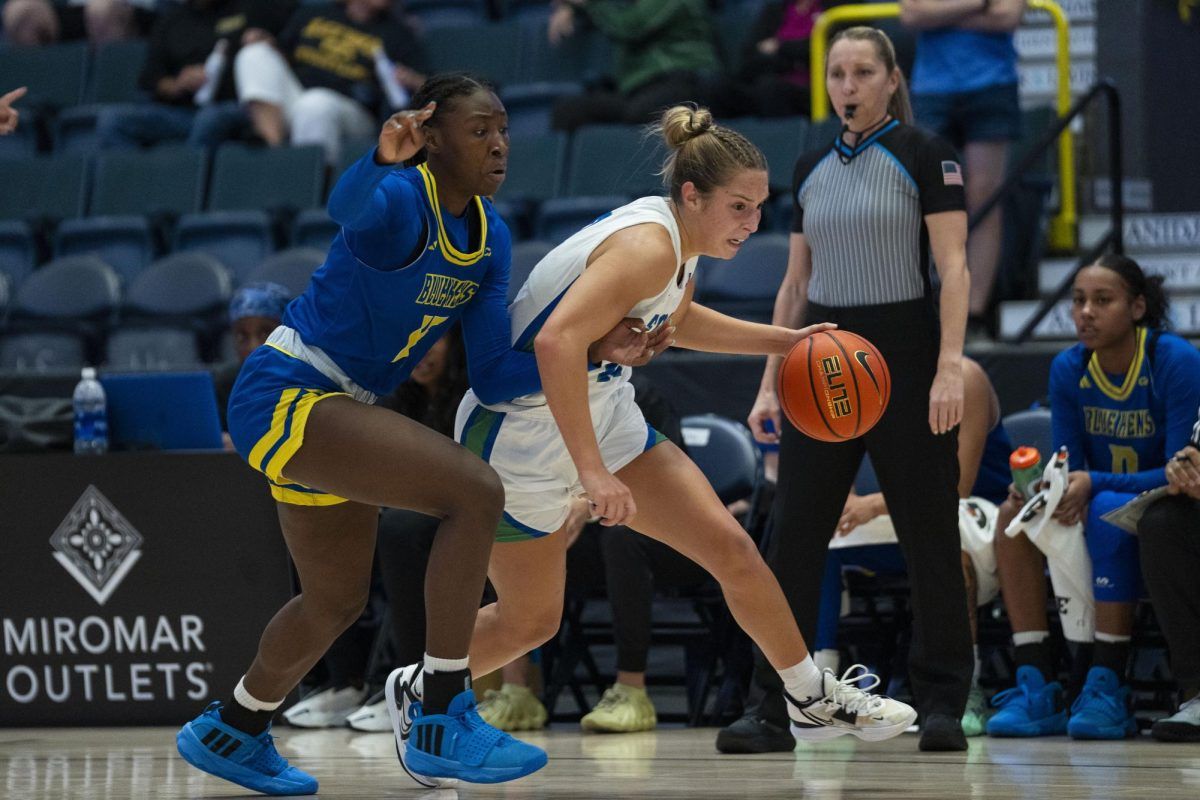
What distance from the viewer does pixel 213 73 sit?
31.7 ft

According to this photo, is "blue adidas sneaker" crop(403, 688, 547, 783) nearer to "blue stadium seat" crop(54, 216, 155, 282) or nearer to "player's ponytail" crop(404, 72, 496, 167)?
"player's ponytail" crop(404, 72, 496, 167)

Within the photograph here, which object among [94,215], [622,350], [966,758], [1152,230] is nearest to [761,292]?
[1152,230]

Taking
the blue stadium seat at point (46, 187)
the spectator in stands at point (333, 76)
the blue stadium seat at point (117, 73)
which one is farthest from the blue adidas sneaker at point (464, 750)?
the blue stadium seat at point (117, 73)

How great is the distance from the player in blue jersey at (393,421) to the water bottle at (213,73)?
6611mm

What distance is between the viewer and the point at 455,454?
323 cm

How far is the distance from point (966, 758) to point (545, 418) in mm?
1485

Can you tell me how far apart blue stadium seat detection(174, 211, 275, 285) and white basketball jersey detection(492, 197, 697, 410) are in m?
5.15

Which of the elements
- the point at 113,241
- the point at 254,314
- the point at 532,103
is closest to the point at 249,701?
the point at 254,314

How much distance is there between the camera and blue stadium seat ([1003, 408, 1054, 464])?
17.9 ft

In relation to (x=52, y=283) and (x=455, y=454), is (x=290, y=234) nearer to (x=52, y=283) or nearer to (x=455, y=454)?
(x=52, y=283)

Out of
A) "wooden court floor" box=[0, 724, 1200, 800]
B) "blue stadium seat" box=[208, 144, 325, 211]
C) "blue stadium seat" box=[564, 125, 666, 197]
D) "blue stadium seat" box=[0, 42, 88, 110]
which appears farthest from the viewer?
"blue stadium seat" box=[0, 42, 88, 110]

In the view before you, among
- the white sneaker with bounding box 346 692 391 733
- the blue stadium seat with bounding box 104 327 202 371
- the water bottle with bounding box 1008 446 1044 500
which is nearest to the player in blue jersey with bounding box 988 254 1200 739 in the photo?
the water bottle with bounding box 1008 446 1044 500

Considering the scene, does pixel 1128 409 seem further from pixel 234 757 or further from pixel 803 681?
pixel 234 757

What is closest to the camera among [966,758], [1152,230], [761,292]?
[966,758]
